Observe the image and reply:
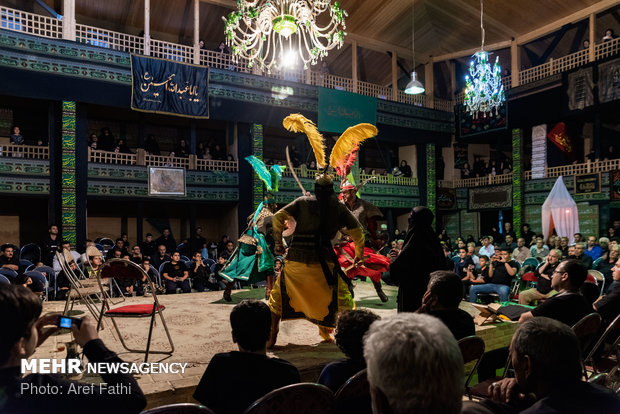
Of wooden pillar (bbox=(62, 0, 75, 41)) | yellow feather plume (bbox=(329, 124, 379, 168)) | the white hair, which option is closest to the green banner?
wooden pillar (bbox=(62, 0, 75, 41))

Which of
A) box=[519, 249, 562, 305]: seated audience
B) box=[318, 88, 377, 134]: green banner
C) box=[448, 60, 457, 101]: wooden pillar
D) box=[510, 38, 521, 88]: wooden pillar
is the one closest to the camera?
box=[519, 249, 562, 305]: seated audience

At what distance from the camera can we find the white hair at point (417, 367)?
0.85 meters

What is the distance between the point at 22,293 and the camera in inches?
50.3

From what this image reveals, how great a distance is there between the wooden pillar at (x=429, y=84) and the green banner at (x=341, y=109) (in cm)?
332

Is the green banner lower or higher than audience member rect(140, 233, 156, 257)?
higher

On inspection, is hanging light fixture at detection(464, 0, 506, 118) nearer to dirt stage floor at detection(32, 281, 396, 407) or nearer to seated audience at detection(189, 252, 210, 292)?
dirt stage floor at detection(32, 281, 396, 407)

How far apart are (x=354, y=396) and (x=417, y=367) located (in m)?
0.82

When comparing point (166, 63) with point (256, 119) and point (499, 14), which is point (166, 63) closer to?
point (256, 119)

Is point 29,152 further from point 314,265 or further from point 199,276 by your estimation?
point 314,265

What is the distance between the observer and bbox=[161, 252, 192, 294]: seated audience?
286 inches

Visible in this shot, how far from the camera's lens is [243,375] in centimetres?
160

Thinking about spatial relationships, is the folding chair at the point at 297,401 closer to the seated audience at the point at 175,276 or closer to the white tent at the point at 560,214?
the seated audience at the point at 175,276

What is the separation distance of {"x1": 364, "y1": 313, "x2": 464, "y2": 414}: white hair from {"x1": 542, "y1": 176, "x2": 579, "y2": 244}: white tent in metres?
12.1

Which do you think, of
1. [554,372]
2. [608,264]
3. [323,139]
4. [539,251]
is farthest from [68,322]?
[539,251]
